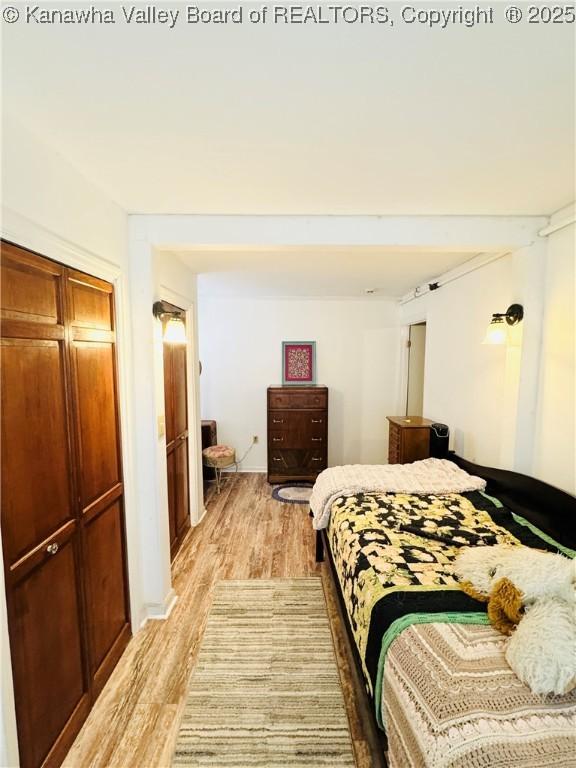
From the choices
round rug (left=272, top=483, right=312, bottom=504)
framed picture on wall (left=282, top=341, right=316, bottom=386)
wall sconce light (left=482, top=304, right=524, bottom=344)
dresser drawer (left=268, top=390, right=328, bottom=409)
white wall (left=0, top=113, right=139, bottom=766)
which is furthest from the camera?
framed picture on wall (left=282, top=341, right=316, bottom=386)

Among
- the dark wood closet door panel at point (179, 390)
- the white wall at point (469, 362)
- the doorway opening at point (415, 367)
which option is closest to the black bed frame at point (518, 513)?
the white wall at point (469, 362)

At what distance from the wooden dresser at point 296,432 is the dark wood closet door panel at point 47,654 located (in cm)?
289

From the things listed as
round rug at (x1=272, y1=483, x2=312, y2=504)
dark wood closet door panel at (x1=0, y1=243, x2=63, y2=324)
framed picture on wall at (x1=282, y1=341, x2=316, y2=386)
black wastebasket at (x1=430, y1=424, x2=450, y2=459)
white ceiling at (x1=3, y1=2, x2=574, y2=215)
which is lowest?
round rug at (x1=272, y1=483, x2=312, y2=504)

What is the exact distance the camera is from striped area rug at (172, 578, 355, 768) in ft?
4.47

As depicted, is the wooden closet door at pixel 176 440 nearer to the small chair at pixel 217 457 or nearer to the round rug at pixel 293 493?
the small chair at pixel 217 457

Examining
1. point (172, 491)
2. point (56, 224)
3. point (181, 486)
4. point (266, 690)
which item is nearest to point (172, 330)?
point (56, 224)

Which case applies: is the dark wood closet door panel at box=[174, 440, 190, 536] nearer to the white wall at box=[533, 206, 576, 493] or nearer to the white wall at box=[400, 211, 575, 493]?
the white wall at box=[400, 211, 575, 493]

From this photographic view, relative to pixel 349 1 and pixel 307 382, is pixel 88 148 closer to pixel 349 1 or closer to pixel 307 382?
pixel 349 1

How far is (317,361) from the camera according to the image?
4.66 metres

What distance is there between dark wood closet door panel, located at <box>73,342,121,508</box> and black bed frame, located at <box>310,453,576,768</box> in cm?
142

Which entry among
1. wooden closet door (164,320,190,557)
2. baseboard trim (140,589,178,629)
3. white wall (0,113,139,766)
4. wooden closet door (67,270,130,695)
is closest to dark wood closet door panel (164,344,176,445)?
wooden closet door (164,320,190,557)

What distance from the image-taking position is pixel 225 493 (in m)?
4.04

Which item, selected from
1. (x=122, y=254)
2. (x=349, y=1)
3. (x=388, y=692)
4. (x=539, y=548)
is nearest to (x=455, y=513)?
(x=539, y=548)

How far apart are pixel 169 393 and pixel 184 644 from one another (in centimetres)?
160
